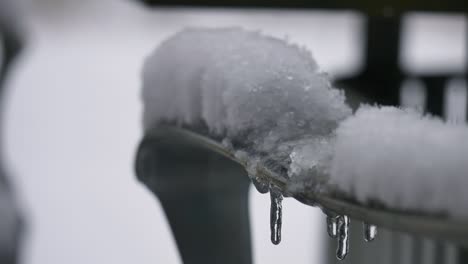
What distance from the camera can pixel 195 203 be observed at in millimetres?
469

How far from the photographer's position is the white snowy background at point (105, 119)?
0.92 m

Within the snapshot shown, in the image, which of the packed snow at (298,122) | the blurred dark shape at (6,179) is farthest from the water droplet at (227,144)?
the blurred dark shape at (6,179)

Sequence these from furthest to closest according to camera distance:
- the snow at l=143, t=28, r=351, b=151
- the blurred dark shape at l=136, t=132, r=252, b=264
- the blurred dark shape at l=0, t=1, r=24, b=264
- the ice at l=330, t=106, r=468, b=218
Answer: the blurred dark shape at l=0, t=1, r=24, b=264
the blurred dark shape at l=136, t=132, r=252, b=264
the snow at l=143, t=28, r=351, b=151
the ice at l=330, t=106, r=468, b=218

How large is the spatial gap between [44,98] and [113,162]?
1.83 m

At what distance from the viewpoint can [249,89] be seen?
0.34 m

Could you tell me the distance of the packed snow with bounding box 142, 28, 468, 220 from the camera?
0.23 m

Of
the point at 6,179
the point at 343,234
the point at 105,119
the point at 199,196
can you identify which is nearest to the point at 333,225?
the point at 343,234

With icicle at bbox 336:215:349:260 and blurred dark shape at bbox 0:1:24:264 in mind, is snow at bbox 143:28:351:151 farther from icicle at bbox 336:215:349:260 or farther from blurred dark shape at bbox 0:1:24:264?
blurred dark shape at bbox 0:1:24:264

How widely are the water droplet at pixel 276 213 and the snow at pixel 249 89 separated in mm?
22

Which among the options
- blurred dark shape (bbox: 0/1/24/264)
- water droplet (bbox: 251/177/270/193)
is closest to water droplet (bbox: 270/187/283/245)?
water droplet (bbox: 251/177/270/193)

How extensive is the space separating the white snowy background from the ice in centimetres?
Answer: 12

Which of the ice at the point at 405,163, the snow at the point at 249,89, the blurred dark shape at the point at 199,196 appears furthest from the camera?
the blurred dark shape at the point at 199,196

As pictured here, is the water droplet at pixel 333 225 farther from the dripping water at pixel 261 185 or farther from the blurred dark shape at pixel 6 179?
the blurred dark shape at pixel 6 179

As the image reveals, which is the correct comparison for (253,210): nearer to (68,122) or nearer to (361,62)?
(361,62)
